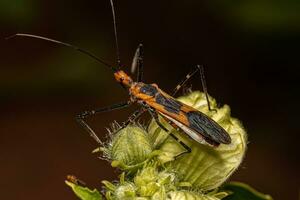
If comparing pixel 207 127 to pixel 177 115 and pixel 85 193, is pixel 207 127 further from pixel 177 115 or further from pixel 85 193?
pixel 85 193

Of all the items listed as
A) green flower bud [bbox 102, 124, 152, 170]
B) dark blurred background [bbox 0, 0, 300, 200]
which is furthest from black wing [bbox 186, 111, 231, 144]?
dark blurred background [bbox 0, 0, 300, 200]

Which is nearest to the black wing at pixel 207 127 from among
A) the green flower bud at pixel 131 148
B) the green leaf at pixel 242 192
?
the green flower bud at pixel 131 148

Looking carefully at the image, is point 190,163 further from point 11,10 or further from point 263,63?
point 263,63

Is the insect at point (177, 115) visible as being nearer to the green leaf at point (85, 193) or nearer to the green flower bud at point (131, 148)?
the green flower bud at point (131, 148)

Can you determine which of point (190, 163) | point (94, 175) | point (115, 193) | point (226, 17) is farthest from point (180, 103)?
point (94, 175)

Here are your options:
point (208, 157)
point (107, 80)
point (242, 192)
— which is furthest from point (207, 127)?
point (107, 80)

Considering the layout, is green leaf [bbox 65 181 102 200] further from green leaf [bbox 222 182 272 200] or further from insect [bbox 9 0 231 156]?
green leaf [bbox 222 182 272 200]
